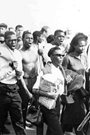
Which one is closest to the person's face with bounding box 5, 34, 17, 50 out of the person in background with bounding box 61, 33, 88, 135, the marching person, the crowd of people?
the crowd of people

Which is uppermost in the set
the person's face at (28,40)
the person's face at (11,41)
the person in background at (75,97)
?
the person's face at (11,41)

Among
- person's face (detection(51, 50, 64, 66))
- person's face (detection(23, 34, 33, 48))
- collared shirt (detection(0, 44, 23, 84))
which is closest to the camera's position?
person's face (detection(51, 50, 64, 66))

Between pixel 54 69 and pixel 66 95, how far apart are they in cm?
45

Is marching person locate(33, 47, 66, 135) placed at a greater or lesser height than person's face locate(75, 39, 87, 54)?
lesser

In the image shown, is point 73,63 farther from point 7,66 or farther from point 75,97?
point 7,66

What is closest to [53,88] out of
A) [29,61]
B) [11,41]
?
[11,41]

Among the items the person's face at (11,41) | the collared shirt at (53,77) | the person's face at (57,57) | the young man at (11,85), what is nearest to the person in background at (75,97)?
the collared shirt at (53,77)

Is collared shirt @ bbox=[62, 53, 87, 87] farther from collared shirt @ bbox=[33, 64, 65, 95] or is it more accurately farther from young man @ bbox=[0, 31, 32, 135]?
young man @ bbox=[0, 31, 32, 135]

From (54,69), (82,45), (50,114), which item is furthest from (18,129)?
(82,45)

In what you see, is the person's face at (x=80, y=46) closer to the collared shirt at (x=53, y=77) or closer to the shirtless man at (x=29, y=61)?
the collared shirt at (x=53, y=77)

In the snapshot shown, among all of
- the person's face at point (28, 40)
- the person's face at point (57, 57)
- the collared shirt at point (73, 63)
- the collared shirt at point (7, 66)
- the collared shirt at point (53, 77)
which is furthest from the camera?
the person's face at point (28, 40)

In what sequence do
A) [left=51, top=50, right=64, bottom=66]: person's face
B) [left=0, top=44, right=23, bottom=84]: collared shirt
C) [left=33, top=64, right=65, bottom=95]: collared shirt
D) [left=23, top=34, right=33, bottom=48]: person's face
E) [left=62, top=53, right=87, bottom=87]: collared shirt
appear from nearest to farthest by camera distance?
[left=33, top=64, right=65, bottom=95]: collared shirt
[left=51, top=50, right=64, bottom=66]: person's face
[left=0, top=44, right=23, bottom=84]: collared shirt
[left=62, top=53, right=87, bottom=87]: collared shirt
[left=23, top=34, right=33, bottom=48]: person's face

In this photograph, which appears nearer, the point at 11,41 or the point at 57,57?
the point at 57,57

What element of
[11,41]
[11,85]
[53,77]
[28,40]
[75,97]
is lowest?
[75,97]
